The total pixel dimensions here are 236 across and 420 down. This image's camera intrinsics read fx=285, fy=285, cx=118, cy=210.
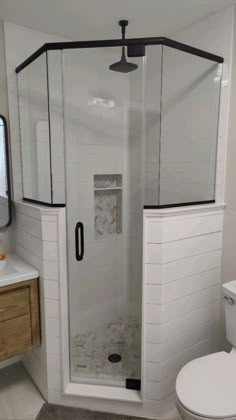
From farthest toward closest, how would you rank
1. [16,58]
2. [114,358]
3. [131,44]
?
[114,358]
[16,58]
[131,44]

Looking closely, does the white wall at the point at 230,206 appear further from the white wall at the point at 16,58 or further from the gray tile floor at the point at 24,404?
the white wall at the point at 16,58

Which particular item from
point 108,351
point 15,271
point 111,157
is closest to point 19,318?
point 15,271

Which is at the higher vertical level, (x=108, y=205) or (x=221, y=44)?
(x=221, y=44)

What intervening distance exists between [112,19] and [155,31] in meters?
0.36

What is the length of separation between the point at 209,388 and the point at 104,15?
225 cm

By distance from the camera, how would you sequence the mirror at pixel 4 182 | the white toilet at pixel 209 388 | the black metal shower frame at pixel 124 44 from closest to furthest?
the white toilet at pixel 209 388, the black metal shower frame at pixel 124 44, the mirror at pixel 4 182

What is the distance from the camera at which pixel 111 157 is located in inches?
96.3

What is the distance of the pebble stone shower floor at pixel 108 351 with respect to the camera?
1965 millimetres

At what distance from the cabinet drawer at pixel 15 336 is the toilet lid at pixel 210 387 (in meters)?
1.00

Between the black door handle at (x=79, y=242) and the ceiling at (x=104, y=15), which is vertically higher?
the ceiling at (x=104, y=15)

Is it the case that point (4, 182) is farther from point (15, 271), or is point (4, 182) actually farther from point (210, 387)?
point (210, 387)

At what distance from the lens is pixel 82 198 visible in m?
2.29

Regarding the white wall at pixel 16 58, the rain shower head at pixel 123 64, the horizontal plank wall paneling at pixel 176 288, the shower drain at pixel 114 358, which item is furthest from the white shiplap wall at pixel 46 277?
the rain shower head at pixel 123 64

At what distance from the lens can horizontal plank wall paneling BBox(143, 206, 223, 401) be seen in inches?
66.2
